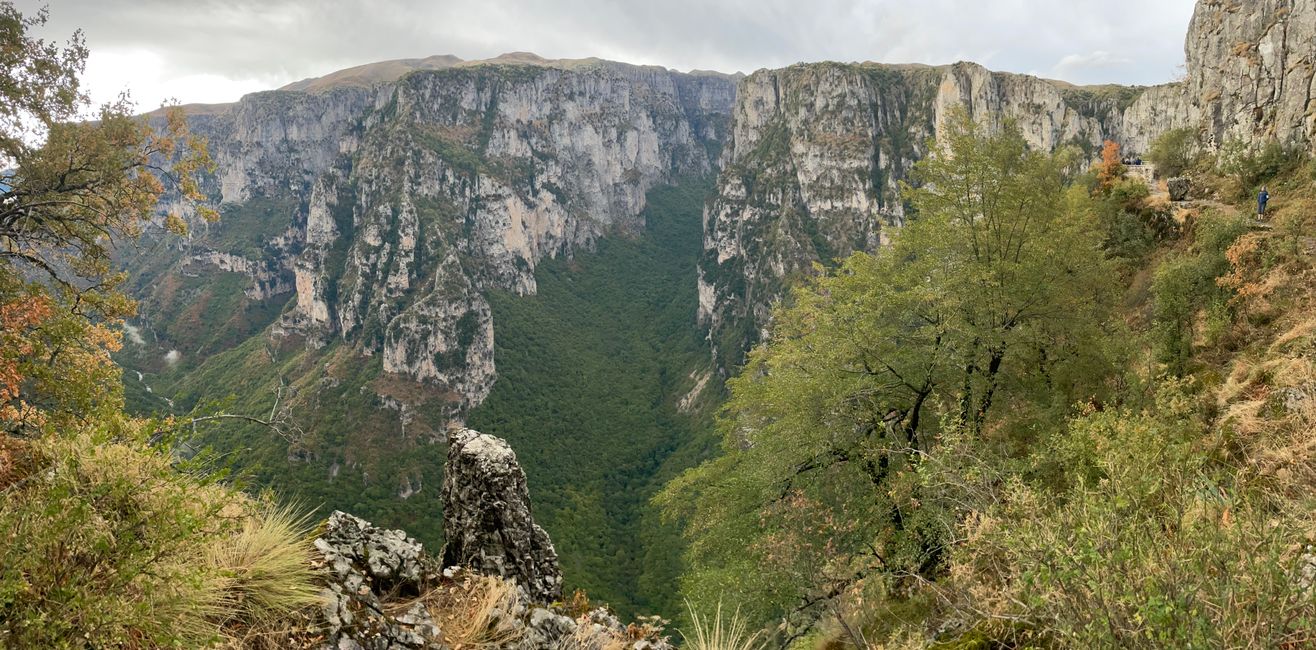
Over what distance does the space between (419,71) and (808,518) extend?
179 meters

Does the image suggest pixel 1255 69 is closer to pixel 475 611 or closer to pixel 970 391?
pixel 970 391

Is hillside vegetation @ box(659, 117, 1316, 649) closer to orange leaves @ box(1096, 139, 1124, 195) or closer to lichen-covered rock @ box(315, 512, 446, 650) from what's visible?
lichen-covered rock @ box(315, 512, 446, 650)

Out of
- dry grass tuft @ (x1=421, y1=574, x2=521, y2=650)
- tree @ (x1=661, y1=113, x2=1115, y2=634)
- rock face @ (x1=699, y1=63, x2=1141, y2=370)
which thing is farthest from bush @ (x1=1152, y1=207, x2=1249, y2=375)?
rock face @ (x1=699, y1=63, x2=1141, y2=370)

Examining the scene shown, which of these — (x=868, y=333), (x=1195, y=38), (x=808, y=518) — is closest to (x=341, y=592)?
(x=808, y=518)

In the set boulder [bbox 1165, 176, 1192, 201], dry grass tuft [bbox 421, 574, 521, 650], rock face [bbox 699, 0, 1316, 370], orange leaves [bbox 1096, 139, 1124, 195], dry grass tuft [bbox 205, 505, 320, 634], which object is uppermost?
rock face [bbox 699, 0, 1316, 370]

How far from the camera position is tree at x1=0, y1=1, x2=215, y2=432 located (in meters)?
8.34

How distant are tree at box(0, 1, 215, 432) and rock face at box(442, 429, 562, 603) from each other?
5.22m

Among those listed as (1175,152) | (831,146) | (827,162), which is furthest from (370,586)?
(831,146)

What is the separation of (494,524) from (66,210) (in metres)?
9.36

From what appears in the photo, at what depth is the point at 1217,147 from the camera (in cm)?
2475

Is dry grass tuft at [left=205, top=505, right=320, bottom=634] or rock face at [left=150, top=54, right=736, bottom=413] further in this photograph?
rock face at [left=150, top=54, right=736, bottom=413]

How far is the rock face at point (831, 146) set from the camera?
95.9 m

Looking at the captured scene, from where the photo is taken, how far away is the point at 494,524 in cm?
744

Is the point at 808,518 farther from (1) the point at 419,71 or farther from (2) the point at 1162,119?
(1) the point at 419,71
